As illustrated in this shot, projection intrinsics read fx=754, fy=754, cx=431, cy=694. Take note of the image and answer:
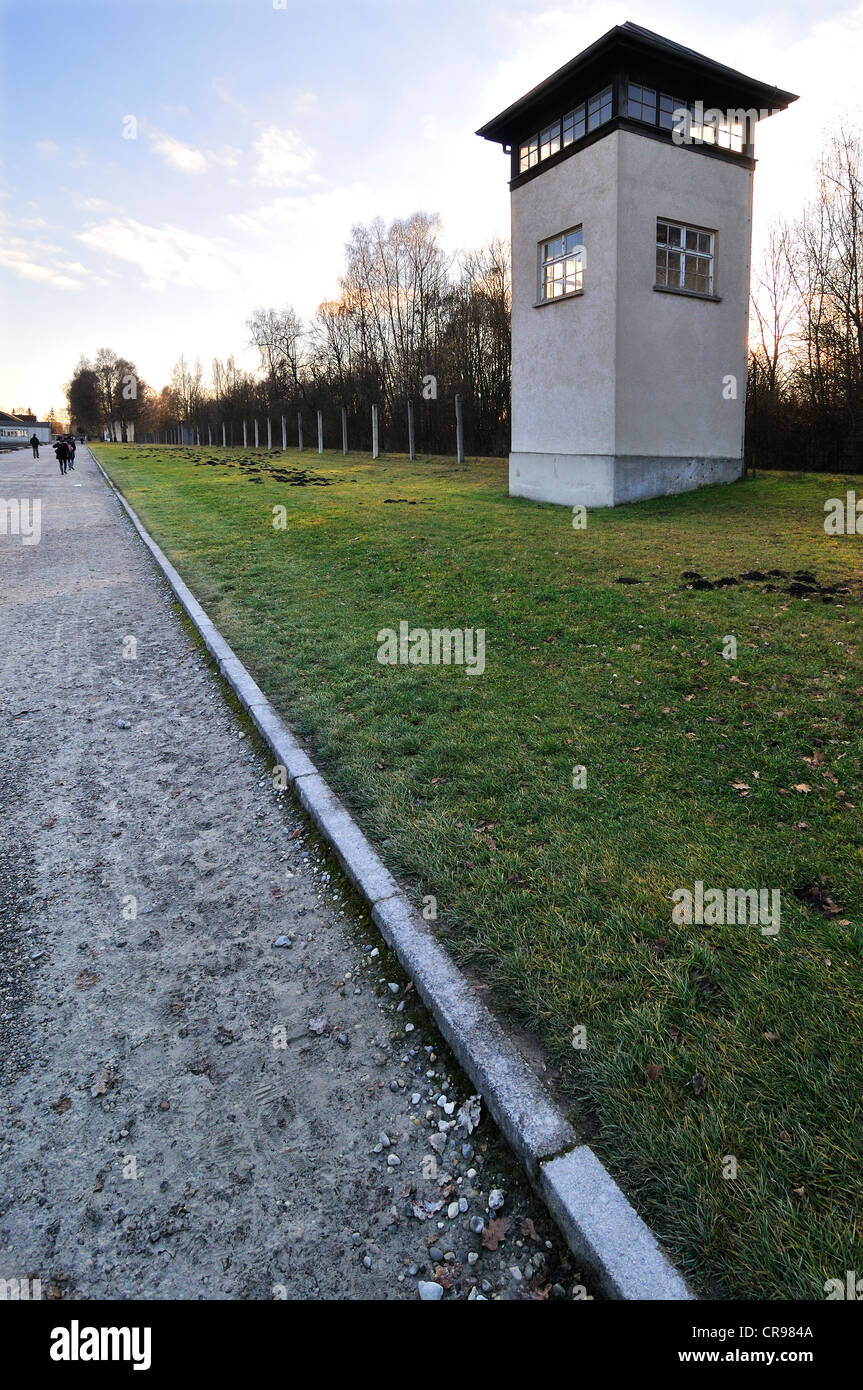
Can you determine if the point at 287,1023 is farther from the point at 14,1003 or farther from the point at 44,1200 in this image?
the point at 14,1003

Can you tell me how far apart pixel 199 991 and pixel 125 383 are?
132m

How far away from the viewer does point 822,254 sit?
30438mm

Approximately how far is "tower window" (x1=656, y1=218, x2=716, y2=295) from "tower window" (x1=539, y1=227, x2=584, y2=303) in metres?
2.02

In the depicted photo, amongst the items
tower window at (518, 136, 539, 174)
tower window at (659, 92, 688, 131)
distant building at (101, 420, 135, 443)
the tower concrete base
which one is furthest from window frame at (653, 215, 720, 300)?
distant building at (101, 420, 135, 443)

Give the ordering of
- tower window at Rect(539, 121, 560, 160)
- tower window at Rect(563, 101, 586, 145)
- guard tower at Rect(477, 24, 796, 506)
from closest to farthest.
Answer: guard tower at Rect(477, 24, 796, 506)
tower window at Rect(563, 101, 586, 145)
tower window at Rect(539, 121, 560, 160)

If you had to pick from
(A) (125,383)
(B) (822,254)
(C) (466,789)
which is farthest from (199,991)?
(A) (125,383)

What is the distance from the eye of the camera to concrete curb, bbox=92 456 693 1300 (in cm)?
208

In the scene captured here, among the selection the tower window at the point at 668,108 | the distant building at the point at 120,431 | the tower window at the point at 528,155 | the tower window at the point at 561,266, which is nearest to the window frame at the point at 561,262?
the tower window at the point at 561,266

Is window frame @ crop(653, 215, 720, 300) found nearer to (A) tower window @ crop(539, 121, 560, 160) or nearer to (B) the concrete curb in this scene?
(A) tower window @ crop(539, 121, 560, 160)

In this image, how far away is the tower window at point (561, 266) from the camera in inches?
783

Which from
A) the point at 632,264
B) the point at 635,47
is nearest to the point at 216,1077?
the point at 632,264

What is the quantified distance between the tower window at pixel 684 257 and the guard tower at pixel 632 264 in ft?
0.15

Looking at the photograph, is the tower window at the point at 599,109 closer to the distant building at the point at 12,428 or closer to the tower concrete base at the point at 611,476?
the tower concrete base at the point at 611,476

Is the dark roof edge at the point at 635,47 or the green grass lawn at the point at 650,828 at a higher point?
the dark roof edge at the point at 635,47
